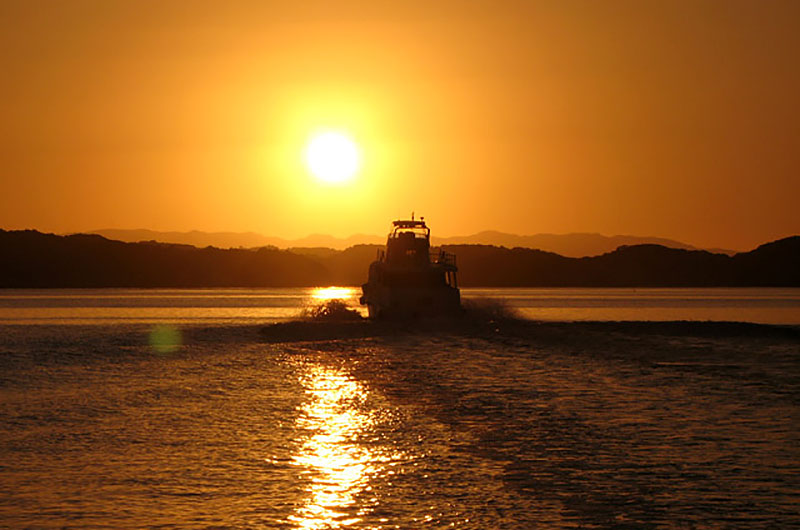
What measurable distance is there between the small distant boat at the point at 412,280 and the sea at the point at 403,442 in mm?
22489

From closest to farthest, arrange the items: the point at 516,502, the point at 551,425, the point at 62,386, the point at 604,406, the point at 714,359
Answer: the point at 516,502 → the point at 551,425 → the point at 604,406 → the point at 62,386 → the point at 714,359

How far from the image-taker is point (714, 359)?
3775 centimetres

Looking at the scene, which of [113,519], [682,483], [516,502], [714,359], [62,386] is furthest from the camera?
[714,359]

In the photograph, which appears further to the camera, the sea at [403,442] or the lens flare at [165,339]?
the lens flare at [165,339]

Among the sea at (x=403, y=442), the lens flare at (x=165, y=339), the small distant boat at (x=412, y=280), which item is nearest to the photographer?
the sea at (x=403, y=442)

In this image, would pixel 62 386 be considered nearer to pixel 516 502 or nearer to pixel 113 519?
pixel 113 519

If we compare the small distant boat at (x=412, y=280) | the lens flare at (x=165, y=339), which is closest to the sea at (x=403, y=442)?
the lens flare at (x=165, y=339)

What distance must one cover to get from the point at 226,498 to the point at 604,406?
12.8 meters

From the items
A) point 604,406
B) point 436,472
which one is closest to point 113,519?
point 436,472

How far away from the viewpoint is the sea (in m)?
13.0

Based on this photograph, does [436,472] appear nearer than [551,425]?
Yes

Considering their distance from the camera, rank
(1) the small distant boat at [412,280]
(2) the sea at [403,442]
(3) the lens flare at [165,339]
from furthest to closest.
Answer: (1) the small distant boat at [412,280] < (3) the lens flare at [165,339] < (2) the sea at [403,442]

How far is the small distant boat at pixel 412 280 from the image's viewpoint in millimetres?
62188

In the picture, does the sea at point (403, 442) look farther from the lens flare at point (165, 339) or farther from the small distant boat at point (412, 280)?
the small distant boat at point (412, 280)
